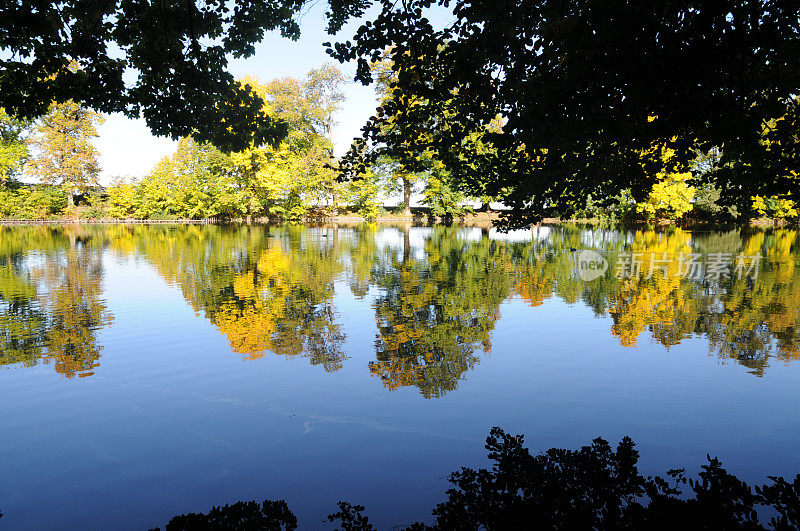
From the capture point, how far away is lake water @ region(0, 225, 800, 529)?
16.3 ft

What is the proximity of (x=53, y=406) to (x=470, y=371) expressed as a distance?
6.35 metres

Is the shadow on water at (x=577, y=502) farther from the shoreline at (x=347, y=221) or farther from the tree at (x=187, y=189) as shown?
the tree at (x=187, y=189)

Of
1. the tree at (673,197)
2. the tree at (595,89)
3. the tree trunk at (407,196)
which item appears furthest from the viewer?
the tree trunk at (407,196)

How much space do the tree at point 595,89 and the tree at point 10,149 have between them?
6847 cm

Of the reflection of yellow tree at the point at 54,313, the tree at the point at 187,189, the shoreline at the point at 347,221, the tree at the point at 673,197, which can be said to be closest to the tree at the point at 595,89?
the reflection of yellow tree at the point at 54,313

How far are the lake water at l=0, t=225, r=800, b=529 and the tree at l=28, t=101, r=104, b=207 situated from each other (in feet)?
188

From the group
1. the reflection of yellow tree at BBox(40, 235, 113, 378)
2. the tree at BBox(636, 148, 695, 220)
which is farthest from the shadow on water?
A: the tree at BBox(636, 148, 695, 220)

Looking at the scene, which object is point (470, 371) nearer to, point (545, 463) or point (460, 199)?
point (545, 463)

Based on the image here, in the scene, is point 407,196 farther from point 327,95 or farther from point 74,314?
point 74,314

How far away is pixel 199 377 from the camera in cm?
797

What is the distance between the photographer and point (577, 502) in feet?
13.3

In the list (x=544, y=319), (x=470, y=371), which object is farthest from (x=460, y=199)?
(x=470, y=371)

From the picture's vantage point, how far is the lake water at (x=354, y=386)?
4.98m

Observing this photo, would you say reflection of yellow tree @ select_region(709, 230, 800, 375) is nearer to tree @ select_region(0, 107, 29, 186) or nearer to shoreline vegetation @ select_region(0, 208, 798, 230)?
shoreline vegetation @ select_region(0, 208, 798, 230)
